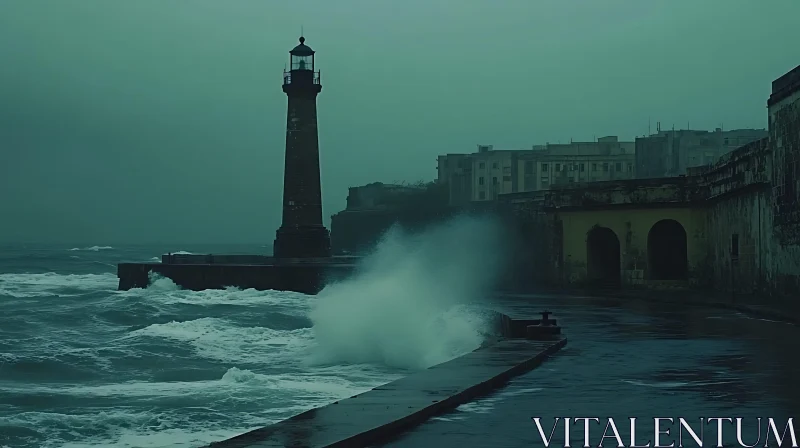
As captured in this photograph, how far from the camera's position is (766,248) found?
20.4 meters

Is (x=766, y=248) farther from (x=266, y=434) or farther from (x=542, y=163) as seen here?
(x=542, y=163)

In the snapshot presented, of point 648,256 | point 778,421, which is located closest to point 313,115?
point 648,256

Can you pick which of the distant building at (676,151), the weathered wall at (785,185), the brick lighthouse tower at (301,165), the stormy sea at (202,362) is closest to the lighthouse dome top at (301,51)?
the brick lighthouse tower at (301,165)

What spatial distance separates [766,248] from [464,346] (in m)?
8.52

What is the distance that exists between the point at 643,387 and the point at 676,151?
253 ft

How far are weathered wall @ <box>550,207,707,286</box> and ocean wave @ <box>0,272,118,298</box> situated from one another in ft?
70.5

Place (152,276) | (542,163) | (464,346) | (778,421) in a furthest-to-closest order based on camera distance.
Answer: (542,163) < (152,276) < (464,346) < (778,421)

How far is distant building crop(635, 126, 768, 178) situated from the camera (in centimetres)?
8188

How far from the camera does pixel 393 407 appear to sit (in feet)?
22.6

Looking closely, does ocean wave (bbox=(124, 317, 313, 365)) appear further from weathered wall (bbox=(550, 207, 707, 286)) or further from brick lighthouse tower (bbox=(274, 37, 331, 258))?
brick lighthouse tower (bbox=(274, 37, 331, 258))

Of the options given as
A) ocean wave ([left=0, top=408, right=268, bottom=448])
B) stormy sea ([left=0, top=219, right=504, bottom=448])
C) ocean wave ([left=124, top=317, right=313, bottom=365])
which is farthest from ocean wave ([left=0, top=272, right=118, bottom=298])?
ocean wave ([left=0, top=408, right=268, bottom=448])

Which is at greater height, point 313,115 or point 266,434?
point 313,115

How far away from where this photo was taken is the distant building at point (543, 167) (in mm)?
88625

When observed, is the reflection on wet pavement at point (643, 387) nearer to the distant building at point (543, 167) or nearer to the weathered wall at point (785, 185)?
the weathered wall at point (785, 185)
